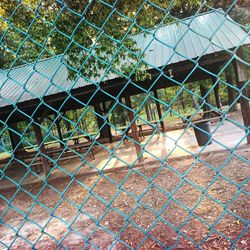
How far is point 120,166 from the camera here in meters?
6.63

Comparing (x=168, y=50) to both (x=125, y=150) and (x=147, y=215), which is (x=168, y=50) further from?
(x=147, y=215)

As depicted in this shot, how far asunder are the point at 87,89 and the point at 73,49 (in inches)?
129

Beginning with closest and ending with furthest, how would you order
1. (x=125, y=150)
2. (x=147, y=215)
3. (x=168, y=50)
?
(x=147, y=215) → (x=168, y=50) → (x=125, y=150)

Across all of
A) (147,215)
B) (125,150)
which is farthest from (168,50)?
(147,215)

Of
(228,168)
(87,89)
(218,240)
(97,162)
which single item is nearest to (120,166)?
(97,162)

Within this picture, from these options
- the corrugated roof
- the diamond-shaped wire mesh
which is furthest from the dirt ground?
the corrugated roof

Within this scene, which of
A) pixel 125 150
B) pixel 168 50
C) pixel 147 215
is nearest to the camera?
pixel 147 215

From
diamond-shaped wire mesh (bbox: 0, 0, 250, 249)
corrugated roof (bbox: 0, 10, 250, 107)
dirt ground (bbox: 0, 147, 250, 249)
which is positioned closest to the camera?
diamond-shaped wire mesh (bbox: 0, 0, 250, 249)

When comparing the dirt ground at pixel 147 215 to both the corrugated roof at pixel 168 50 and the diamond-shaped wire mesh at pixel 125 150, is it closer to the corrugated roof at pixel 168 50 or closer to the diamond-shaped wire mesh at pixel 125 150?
the diamond-shaped wire mesh at pixel 125 150

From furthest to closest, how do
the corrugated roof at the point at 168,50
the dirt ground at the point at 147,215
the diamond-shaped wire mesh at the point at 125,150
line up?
the corrugated roof at the point at 168,50 < the dirt ground at the point at 147,215 < the diamond-shaped wire mesh at the point at 125,150

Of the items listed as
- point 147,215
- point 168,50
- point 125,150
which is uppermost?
point 168,50

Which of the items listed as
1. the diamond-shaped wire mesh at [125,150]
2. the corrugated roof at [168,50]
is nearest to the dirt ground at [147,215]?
the diamond-shaped wire mesh at [125,150]

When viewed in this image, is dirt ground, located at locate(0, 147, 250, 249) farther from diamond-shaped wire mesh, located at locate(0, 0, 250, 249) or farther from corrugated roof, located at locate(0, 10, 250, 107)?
corrugated roof, located at locate(0, 10, 250, 107)

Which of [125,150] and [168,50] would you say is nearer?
[168,50]
